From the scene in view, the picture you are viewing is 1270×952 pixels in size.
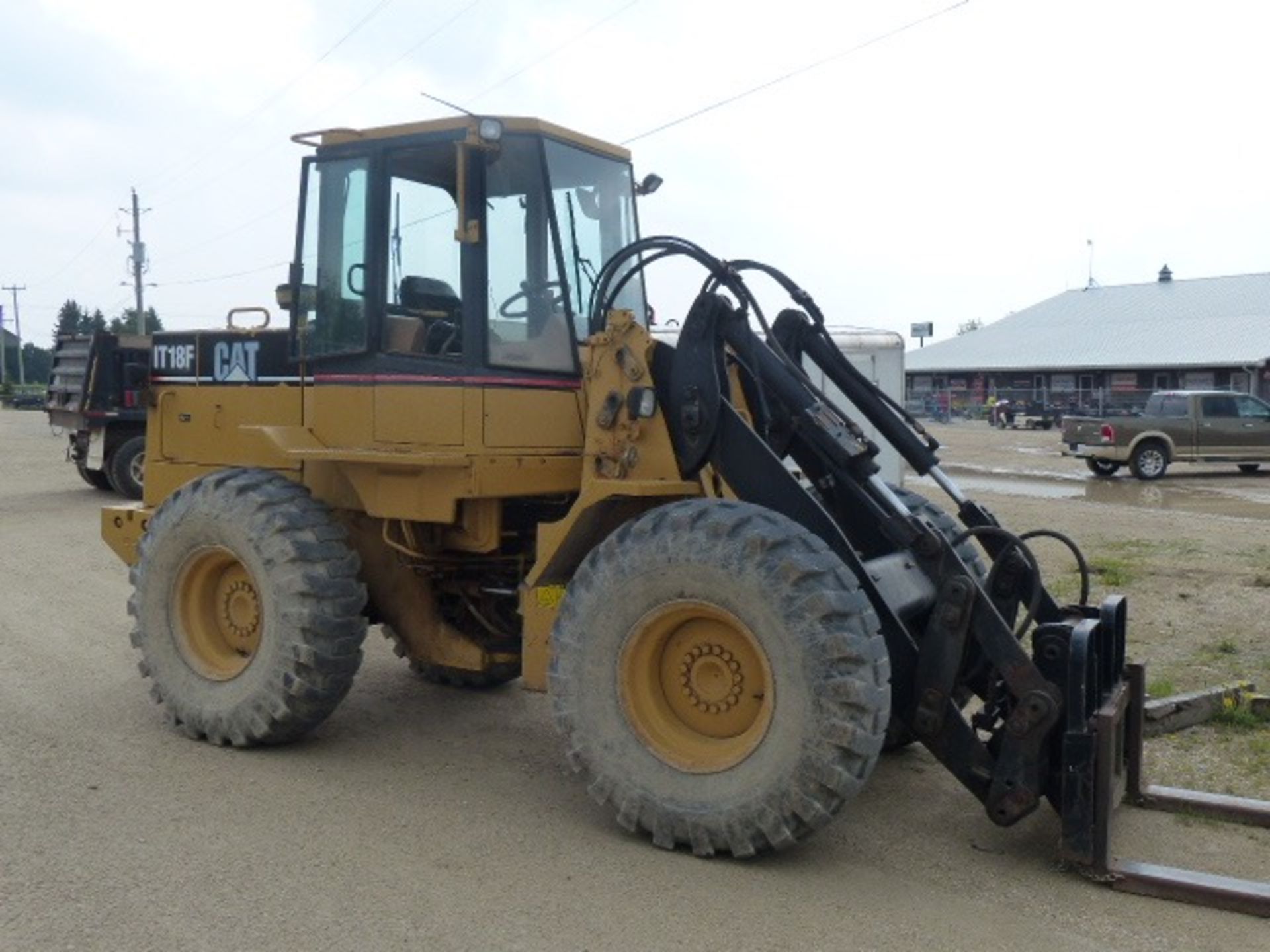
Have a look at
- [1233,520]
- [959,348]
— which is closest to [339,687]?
[1233,520]

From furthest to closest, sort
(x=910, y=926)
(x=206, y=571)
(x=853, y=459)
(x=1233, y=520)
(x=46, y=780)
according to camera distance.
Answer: (x=1233, y=520) < (x=206, y=571) < (x=46, y=780) < (x=853, y=459) < (x=910, y=926)

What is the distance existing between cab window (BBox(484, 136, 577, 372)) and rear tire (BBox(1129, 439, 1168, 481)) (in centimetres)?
2116

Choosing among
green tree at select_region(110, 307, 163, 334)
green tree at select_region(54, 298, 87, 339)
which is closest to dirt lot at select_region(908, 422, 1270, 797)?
green tree at select_region(110, 307, 163, 334)

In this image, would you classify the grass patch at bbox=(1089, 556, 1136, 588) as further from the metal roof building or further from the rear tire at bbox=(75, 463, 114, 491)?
the metal roof building

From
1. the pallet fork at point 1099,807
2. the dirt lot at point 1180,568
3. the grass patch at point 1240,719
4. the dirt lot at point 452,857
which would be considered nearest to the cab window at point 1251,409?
the dirt lot at point 1180,568

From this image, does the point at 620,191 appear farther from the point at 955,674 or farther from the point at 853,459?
the point at 955,674

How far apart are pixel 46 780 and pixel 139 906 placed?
1.66 m

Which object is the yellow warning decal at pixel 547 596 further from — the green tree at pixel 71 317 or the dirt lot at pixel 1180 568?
the green tree at pixel 71 317

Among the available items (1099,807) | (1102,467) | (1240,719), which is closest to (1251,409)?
(1102,467)

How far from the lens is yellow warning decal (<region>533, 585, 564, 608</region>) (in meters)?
5.63

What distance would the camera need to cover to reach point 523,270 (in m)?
5.98

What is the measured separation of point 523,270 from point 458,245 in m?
0.32

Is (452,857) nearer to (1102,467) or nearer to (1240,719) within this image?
(1240,719)

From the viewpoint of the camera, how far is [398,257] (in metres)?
6.19
